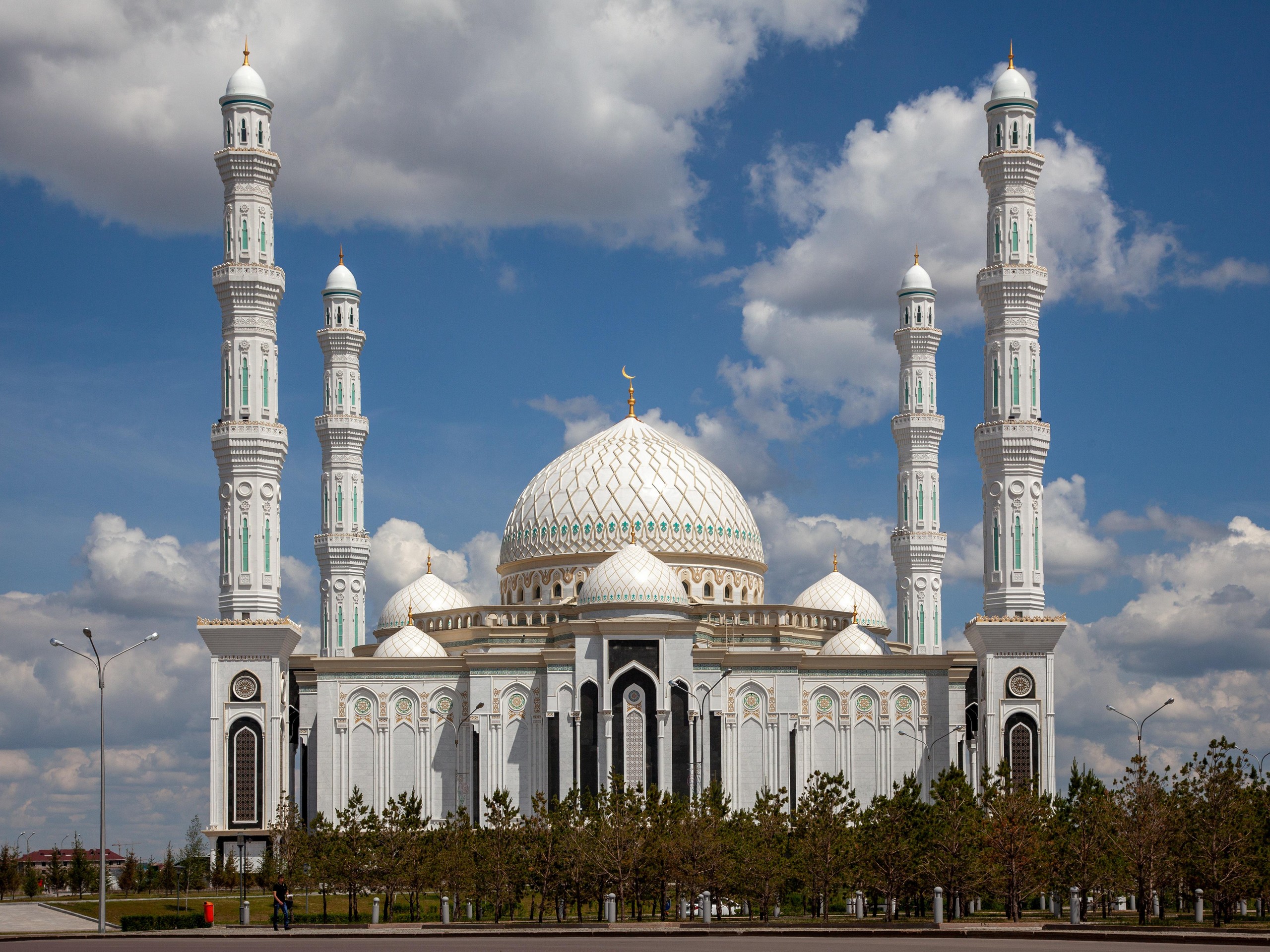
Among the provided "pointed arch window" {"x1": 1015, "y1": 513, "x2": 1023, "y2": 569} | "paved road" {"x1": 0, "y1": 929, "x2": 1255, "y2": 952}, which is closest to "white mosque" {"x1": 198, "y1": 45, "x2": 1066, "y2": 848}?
"pointed arch window" {"x1": 1015, "y1": 513, "x2": 1023, "y2": 569}

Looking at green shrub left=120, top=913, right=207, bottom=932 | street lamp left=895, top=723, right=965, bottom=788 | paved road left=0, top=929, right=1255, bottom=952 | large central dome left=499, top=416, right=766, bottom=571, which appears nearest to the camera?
paved road left=0, top=929, right=1255, bottom=952

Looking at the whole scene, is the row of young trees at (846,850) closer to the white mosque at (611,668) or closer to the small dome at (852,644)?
the white mosque at (611,668)

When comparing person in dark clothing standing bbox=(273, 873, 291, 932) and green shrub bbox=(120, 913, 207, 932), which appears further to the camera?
green shrub bbox=(120, 913, 207, 932)

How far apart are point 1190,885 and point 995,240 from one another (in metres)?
27.0

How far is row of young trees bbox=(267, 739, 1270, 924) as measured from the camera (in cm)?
4256

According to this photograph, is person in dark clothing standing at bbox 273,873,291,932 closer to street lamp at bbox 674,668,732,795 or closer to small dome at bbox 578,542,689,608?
street lamp at bbox 674,668,732,795

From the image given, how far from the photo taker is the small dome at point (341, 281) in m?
72.8

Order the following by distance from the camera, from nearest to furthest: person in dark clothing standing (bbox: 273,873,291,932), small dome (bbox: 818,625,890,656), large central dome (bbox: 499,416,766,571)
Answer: person in dark clothing standing (bbox: 273,873,291,932) → small dome (bbox: 818,625,890,656) → large central dome (bbox: 499,416,766,571)

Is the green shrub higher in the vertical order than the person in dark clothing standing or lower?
lower

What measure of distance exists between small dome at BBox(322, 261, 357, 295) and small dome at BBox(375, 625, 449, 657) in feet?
51.3

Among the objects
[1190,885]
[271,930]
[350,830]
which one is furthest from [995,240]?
[271,930]

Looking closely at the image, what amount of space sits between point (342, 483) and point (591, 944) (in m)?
40.7

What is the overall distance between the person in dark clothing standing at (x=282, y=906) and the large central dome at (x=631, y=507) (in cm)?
2861

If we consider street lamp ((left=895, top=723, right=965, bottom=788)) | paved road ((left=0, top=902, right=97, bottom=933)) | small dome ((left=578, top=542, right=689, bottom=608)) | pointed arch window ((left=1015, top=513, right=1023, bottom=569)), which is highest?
pointed arch window ((left=1015, top=513, right=1023, bottom=569))
